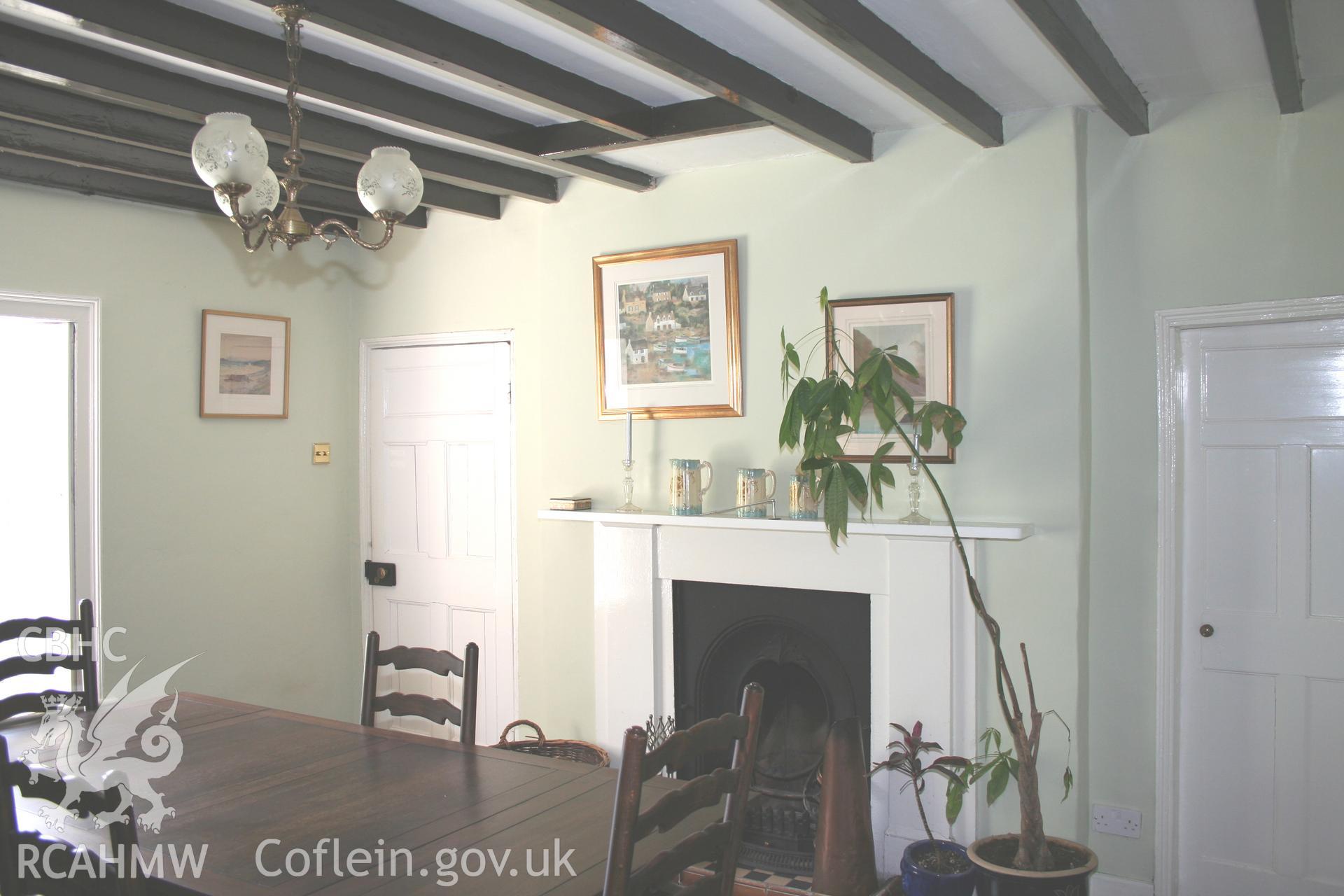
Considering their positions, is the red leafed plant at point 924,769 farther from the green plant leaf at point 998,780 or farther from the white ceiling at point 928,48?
the white ceiling at point 928,48

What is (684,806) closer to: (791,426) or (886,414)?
(791,426)

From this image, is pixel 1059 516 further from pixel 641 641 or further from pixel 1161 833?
pixel 641 641

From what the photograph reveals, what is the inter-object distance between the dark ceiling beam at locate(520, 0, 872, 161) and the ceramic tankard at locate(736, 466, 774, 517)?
1.07 meters

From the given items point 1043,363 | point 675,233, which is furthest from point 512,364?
point 1043,363

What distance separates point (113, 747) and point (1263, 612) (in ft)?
10.2

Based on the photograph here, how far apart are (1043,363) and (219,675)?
132 inches

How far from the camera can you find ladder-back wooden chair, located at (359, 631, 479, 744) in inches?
104

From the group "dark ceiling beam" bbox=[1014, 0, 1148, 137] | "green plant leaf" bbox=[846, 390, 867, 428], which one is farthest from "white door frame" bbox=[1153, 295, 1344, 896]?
"green plant leaf" bbox=[846, 390, 867, 428]

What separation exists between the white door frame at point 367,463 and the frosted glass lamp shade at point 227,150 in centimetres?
231

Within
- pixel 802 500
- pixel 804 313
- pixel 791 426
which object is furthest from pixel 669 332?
pixel 791 426

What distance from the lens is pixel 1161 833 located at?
3131 mm

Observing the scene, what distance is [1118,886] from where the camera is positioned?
3170 mm

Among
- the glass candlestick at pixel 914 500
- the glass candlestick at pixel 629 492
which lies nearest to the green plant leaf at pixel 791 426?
the glass candlestick at pixel 914 500

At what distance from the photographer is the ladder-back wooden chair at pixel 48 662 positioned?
8.82 ft
